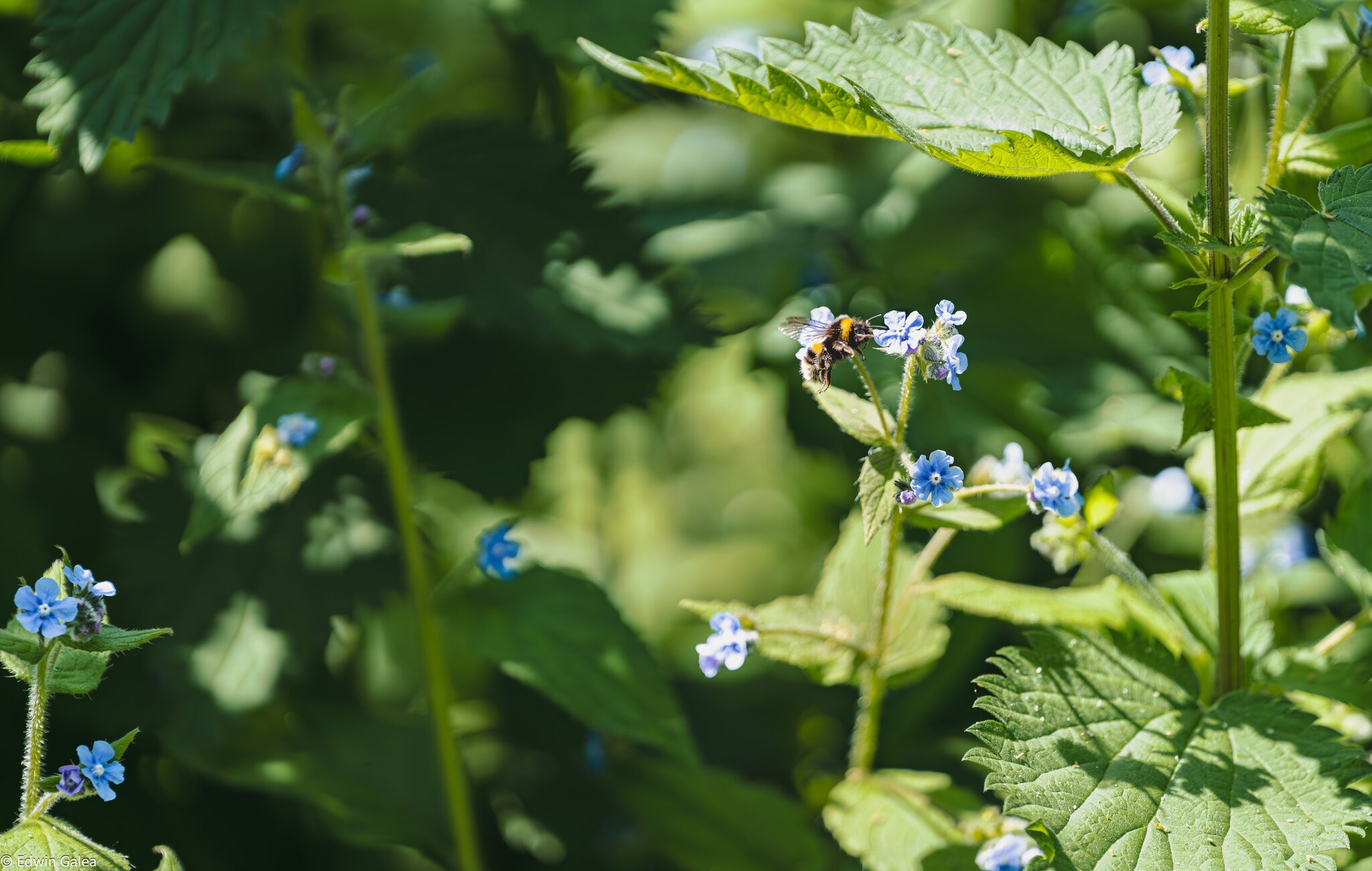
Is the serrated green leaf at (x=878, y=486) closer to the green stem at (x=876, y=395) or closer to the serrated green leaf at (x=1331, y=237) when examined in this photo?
the green stem at (x=876, y=395)

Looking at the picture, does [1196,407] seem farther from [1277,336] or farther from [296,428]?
[296,428]

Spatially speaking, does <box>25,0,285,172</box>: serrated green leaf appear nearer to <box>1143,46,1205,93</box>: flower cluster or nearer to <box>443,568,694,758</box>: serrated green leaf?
<box>443,568,694,758</box>: serrated green leaf

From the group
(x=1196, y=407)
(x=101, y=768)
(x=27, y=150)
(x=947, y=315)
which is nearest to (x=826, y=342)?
(x=947, y=315)

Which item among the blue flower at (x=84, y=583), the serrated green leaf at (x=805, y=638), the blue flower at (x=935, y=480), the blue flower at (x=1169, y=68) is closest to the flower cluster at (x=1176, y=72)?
the blue flower at (x=1169, y=68)

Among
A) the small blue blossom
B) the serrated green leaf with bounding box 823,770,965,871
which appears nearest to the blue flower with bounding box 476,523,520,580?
the small blue blossom

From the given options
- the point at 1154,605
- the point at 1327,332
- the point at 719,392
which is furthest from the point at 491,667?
the point at 1327,332
